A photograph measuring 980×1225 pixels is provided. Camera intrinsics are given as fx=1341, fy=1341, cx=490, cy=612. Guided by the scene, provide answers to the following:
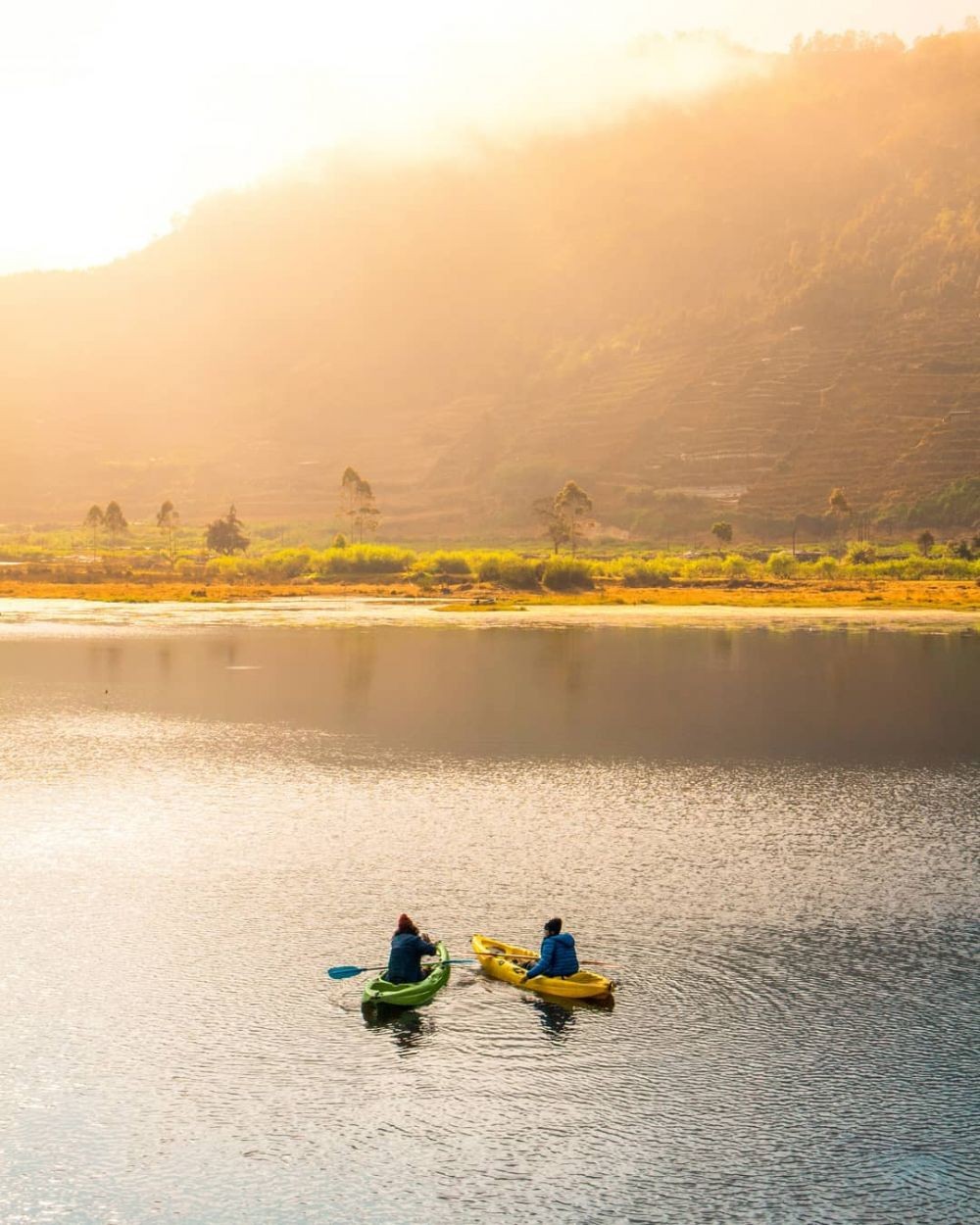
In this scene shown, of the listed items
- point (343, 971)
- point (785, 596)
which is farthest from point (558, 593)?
point (343, 971)

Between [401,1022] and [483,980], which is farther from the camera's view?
[483,980]

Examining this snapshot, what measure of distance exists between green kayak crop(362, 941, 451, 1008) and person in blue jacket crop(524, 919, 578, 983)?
1.79 m

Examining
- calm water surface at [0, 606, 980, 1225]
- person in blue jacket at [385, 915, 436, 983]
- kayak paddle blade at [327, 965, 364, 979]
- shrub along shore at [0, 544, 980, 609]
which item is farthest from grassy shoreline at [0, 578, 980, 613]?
person in blue jacket at [385, 915, 436, 983]

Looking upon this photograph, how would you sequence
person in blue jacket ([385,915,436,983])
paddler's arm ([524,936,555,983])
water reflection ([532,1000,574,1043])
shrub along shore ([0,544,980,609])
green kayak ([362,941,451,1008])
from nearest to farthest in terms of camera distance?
water reflection ([532,1000,574,1043])
green kayak ([362,941,451,1008])
person in blue jacket ([385,915,436,983])
paddler's arm ([524,936,555,983])
shrub along shore ([0,544,980,609])

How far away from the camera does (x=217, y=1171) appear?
19891 mm

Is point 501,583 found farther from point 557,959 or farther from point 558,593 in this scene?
point 557,959

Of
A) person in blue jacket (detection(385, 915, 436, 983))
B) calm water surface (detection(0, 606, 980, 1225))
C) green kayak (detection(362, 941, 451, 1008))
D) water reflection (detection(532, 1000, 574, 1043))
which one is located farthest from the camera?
person in blue jacket (detection(385, 915, 436, 983))

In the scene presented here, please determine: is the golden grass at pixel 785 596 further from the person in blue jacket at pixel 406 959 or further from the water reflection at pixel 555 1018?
the water reflection at pixel 555 1018

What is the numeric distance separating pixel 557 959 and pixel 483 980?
6.18 feet

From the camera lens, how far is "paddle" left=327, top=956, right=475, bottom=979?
26469mm

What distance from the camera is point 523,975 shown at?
26391 mm

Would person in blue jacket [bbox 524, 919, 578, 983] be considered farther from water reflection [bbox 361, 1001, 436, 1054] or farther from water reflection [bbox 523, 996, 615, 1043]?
water reflection [bbox 361, 1001, 436, 1054]

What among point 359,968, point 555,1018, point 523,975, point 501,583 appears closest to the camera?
point 555,1018

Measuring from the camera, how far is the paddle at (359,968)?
2647cm
